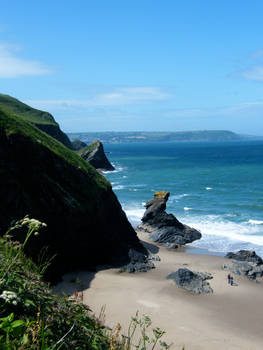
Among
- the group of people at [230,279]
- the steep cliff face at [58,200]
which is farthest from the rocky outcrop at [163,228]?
the group of people at [230,279]

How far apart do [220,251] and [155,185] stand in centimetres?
3818

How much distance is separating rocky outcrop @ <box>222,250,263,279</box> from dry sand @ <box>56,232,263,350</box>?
873mm

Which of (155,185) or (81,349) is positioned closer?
(81,349)

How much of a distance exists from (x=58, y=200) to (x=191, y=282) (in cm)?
1068

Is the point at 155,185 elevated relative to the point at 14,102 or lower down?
lower down

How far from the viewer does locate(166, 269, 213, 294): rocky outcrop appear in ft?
70.2

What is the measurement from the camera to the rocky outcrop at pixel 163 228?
34531 mm

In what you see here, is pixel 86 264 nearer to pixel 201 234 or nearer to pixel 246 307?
pixel 246 307

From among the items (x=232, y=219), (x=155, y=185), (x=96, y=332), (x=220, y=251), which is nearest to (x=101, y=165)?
(x=155, y=185)

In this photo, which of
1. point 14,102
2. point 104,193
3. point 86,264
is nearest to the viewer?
point 86,264

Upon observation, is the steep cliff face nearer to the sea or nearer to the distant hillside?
the sea

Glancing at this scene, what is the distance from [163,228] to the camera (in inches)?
1455

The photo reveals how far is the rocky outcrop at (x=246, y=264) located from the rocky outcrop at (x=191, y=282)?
10.6 feet

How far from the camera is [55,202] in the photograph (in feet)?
74.6
